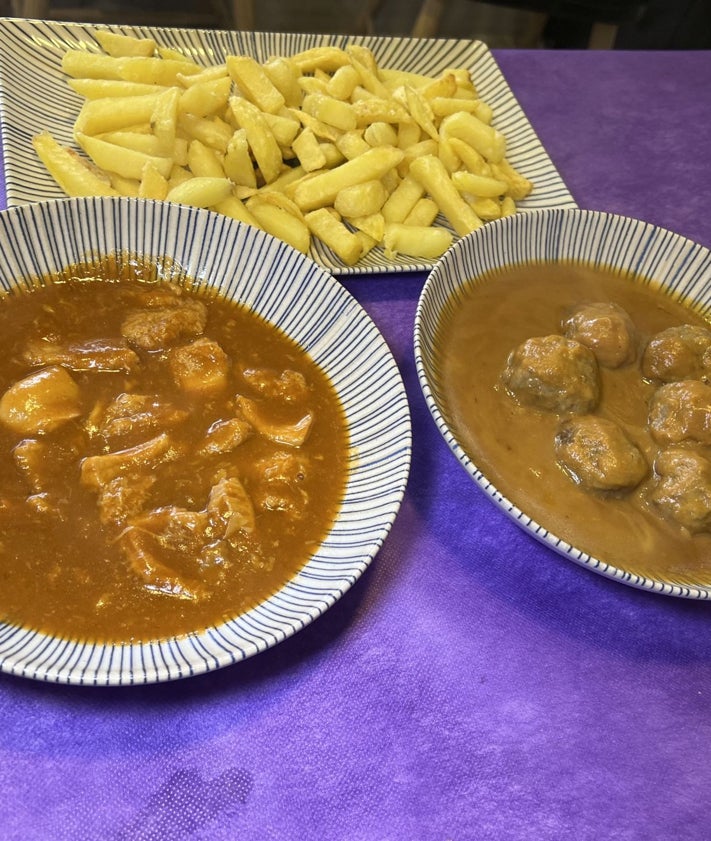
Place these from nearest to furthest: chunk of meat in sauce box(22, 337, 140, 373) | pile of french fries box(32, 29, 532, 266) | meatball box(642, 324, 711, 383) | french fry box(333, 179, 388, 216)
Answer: chunk of meat in sauce box(22, 337, 140, 373) → meatball box(642, 324, 711, 383) → pile of french fries box(32, 29, 532, 266) → french fry box(333, 179, 388, 216)

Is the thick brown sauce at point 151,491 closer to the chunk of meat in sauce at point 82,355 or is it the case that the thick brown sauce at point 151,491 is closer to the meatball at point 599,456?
the chunk of meat in sauce at point 82,355

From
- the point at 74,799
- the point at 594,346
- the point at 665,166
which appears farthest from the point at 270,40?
the point at 74,799

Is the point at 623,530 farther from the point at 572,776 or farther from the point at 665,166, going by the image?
the point at 665,166

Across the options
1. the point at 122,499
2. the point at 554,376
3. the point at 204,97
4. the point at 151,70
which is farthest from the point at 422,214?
the point at 122,499

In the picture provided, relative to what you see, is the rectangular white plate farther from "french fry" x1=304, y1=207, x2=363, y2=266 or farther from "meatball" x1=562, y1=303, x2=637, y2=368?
"meatball" x1=562, y1=303, x2=637, y2=368

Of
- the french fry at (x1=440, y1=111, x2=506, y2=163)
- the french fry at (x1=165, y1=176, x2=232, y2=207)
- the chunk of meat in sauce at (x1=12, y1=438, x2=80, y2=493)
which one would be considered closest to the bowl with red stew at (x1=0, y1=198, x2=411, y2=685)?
the chunk of meat in sauce at (x1=12, y1=438, x2=80, y2=493)

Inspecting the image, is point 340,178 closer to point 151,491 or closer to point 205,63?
point 205,63

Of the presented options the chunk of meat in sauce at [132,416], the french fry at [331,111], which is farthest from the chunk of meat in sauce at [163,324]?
the french fry at [331,111]
